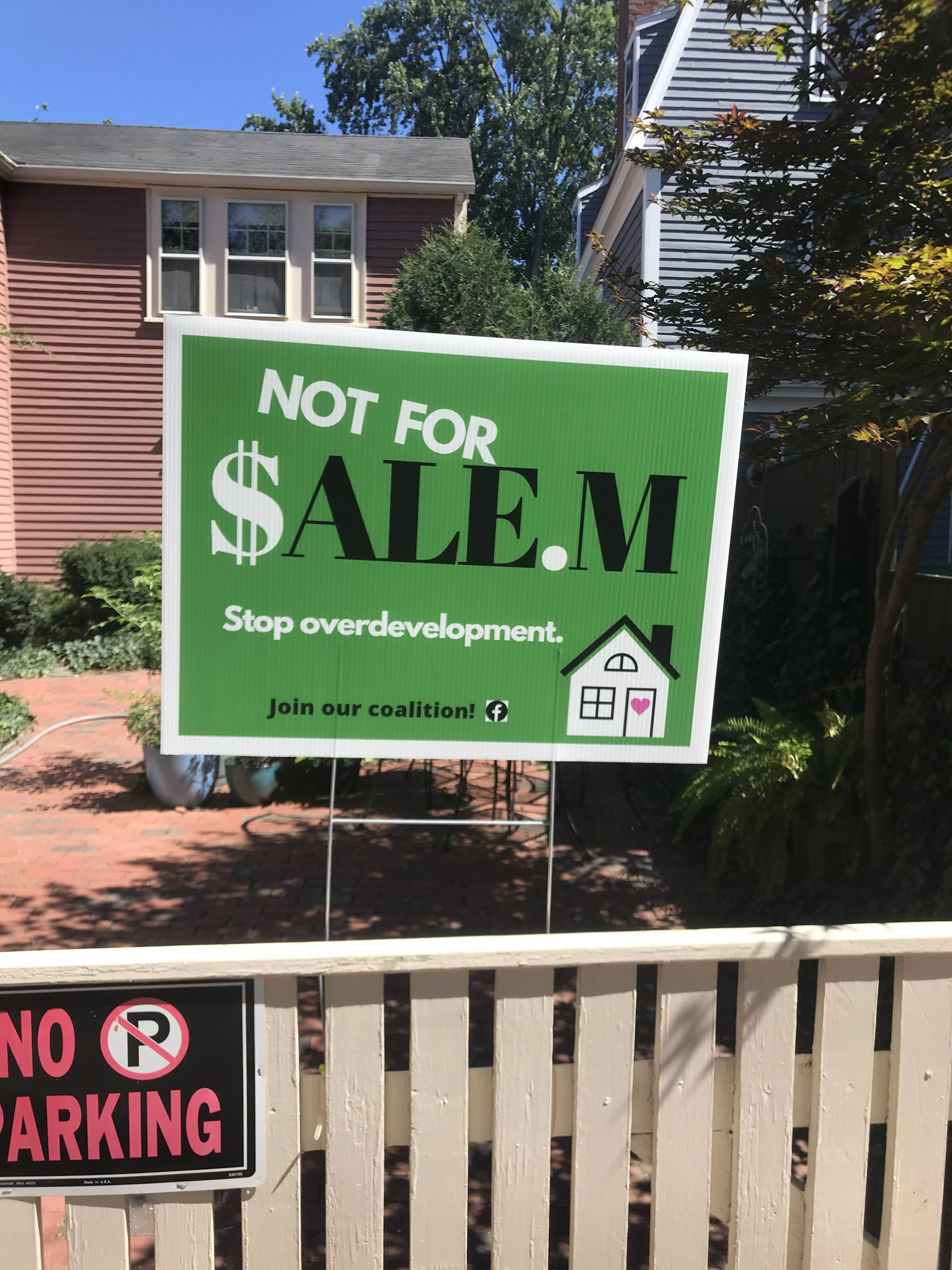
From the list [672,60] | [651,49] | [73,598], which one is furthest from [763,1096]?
[651,49]

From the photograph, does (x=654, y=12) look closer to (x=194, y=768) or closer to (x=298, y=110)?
(x=194, y=768)

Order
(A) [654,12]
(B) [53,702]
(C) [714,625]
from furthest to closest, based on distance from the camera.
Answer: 1. (A) [654,12]
2. (B) [53,702]
3. (C) [714,625]

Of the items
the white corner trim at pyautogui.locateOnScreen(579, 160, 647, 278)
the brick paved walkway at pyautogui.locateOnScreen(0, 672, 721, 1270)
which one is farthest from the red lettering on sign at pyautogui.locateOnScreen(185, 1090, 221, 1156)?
the white corner trim at pyautogui.locateOnScreen(579, 160, 647, 278)

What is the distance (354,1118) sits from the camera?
6.54 feet

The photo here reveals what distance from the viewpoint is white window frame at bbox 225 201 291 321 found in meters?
13.6

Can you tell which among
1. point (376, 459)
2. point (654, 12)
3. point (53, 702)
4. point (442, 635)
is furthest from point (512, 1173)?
point (654, 12)

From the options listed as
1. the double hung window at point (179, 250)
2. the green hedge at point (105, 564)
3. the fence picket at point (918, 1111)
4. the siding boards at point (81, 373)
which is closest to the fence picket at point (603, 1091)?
the fence picket at point (918, 1111)

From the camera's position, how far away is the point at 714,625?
110 inches

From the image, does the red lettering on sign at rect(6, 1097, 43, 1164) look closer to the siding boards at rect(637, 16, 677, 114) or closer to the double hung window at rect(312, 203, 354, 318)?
the double hung window at rect(312, 203, 354, 318)

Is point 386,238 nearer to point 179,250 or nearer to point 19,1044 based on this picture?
point 179,250

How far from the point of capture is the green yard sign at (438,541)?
2.56m

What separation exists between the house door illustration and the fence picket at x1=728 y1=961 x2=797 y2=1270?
0.82 metres

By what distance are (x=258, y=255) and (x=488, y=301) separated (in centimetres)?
567

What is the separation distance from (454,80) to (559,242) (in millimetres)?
8065
